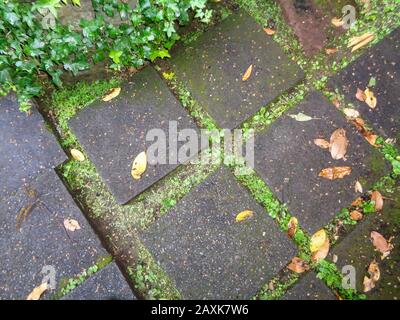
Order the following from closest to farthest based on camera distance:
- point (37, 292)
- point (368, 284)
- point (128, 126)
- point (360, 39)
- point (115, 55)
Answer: point (368, 284), point (37, 292), point (115, 55), point (128, 126), point (360, 39)

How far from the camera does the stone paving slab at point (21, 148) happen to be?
2.55m

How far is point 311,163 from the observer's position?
8.16 ft

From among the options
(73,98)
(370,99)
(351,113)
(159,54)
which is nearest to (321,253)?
(351,113)

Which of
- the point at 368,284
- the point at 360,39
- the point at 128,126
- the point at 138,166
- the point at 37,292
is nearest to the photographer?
the point at 368,284

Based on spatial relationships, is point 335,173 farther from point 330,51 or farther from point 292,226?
point 330,51

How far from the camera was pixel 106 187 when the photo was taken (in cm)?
257

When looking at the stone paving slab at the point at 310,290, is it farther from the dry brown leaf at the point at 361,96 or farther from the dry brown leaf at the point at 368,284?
the dry brown leaf at the point at 361,96

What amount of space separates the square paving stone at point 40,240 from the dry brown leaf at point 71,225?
0.06ft

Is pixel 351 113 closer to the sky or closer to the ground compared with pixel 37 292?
closer to the ground

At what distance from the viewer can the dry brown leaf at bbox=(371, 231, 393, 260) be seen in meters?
2.27

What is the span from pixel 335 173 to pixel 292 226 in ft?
1.51
